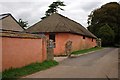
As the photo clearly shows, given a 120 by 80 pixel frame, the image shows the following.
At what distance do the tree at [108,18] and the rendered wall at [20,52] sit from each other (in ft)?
148

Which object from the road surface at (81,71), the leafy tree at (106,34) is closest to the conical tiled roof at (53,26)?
the road surface at (81,71)

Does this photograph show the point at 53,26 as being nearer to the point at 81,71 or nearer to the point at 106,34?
the point at 81,71

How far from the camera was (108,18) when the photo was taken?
61.9 m

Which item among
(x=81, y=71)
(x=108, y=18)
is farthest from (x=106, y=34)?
(x=81, y=71)

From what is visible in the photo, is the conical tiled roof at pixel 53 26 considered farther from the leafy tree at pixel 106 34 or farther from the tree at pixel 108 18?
the tree at pixel 108 18

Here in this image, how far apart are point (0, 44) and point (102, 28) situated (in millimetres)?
46178

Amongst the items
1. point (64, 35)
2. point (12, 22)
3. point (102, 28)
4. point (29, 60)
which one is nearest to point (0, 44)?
point (29, 60)

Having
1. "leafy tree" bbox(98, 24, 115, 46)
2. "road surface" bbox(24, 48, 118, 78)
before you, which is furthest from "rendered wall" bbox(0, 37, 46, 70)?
"leafy tree" bbox(98, 24, 115, 46)

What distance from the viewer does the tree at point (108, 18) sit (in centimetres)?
6175

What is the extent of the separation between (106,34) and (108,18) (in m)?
5.90

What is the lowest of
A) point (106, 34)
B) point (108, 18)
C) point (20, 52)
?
point (20, 52)

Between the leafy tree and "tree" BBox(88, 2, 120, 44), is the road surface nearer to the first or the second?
the leafy tree

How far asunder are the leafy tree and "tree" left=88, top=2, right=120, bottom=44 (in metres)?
2.73

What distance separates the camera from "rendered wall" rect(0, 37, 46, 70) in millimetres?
13020
